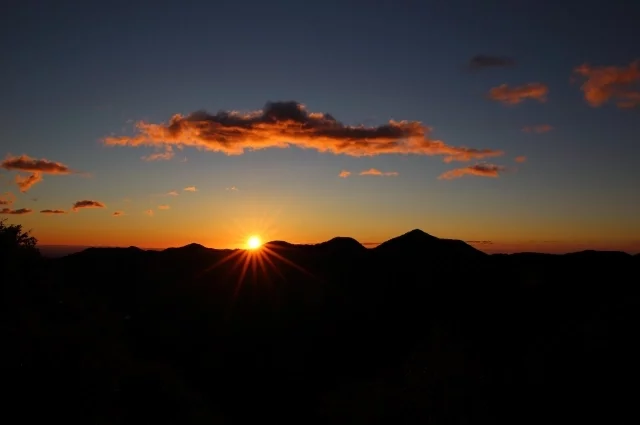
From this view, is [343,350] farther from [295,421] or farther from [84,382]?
[84,382]

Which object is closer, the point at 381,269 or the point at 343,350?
the point at 343,350

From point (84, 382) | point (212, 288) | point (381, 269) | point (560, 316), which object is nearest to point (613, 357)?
point (560, 316)

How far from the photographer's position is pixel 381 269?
312 ft

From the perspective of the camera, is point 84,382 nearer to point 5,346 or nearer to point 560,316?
point 5,346

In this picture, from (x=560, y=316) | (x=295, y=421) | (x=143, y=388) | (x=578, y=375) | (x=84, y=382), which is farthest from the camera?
(x=560, y=316)

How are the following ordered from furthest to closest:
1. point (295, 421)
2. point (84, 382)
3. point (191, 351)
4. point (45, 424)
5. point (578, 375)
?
point (191, 351)
point (295, 421)
point (578, 375)
point (84, 382)
point (45, 424)

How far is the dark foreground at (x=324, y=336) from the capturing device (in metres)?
29.5

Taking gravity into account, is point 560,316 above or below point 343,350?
above

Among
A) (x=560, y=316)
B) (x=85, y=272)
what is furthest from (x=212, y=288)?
(x=560, y=316)

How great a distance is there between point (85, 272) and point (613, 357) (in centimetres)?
9122

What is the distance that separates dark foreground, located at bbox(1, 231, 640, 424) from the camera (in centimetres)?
2945

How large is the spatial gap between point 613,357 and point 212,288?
6985 centimetres

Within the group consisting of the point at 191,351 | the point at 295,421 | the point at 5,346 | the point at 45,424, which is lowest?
the point at 295,421

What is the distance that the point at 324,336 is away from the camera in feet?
249
